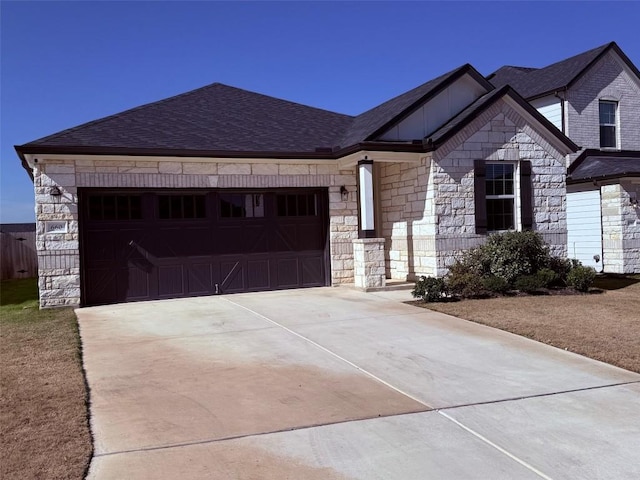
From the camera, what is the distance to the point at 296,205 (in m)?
14.4

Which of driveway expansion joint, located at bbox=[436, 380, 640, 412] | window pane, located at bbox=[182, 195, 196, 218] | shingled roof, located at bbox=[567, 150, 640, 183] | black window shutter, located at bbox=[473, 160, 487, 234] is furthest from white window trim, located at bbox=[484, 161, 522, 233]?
driveway expansion joint, located at bbox=[436, 380, 640, 412]

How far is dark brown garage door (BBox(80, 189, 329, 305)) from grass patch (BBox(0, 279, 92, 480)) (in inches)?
111

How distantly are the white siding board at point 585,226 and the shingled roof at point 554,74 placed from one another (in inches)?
158

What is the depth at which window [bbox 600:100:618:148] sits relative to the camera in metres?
19.8

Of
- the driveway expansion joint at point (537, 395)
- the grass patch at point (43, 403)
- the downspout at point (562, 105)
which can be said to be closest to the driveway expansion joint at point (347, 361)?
the driveway expansion joint at point (537, 395)

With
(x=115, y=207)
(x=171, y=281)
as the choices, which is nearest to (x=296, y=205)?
(x=171, y=281)

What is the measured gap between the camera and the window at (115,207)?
12453mm

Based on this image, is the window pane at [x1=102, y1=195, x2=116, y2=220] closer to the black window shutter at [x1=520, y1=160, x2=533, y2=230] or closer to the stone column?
the stone column

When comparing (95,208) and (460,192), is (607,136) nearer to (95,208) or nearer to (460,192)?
(460,192)

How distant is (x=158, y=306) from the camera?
39.0 ft

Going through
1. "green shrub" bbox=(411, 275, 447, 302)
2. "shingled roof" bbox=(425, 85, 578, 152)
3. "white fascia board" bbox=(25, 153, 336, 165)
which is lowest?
"green shrub" bbox=(411, 275, 447, 302)

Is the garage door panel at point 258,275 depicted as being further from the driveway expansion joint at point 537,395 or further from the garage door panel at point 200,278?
the driveway expansion joint at point 537,395

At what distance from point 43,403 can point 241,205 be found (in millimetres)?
8780

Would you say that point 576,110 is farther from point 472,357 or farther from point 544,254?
point 472,357
